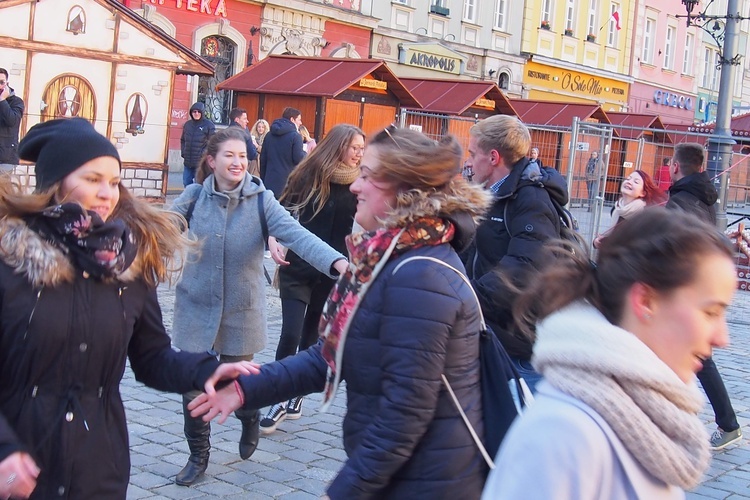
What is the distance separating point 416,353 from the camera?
276 centimetres

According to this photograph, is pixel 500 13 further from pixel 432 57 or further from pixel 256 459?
pixel 256 459

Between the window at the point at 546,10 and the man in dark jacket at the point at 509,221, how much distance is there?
33.5 m

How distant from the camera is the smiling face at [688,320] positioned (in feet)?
6.25

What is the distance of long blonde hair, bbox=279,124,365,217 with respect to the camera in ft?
20.8

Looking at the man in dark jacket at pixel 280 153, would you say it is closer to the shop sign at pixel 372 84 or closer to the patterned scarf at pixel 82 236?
the shop sign at pixel 372 84

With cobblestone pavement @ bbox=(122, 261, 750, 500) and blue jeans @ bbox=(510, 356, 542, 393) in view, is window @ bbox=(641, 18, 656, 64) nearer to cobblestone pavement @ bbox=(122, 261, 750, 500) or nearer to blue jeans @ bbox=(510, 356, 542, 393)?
cobblestone pavement @ bbox=(122, 261, 750, 500)

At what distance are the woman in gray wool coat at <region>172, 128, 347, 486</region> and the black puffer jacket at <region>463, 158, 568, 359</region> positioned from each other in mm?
1012

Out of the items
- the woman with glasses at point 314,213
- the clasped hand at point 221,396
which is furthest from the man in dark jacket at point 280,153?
the clasped hand at point 221,396

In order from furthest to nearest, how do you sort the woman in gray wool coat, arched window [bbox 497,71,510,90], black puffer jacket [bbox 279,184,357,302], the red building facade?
1. arched window [bbox 497,71,510,90]
2. the red building facade
3. black puffer jacket [bbox 279,184,357,302]
4. the woman in gray wool coat

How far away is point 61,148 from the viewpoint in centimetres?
294

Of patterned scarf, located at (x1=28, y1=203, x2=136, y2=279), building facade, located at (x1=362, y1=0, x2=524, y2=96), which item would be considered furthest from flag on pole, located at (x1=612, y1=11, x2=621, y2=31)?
patterned scarf, located at (x1=28, y1=203, x2=136, y2=279)

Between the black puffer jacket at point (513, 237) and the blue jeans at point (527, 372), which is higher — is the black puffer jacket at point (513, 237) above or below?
above

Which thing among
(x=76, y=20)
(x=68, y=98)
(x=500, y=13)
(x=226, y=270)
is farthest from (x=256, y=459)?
(x=500, y=13)

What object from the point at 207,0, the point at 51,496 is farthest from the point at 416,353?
the point at 207,0
